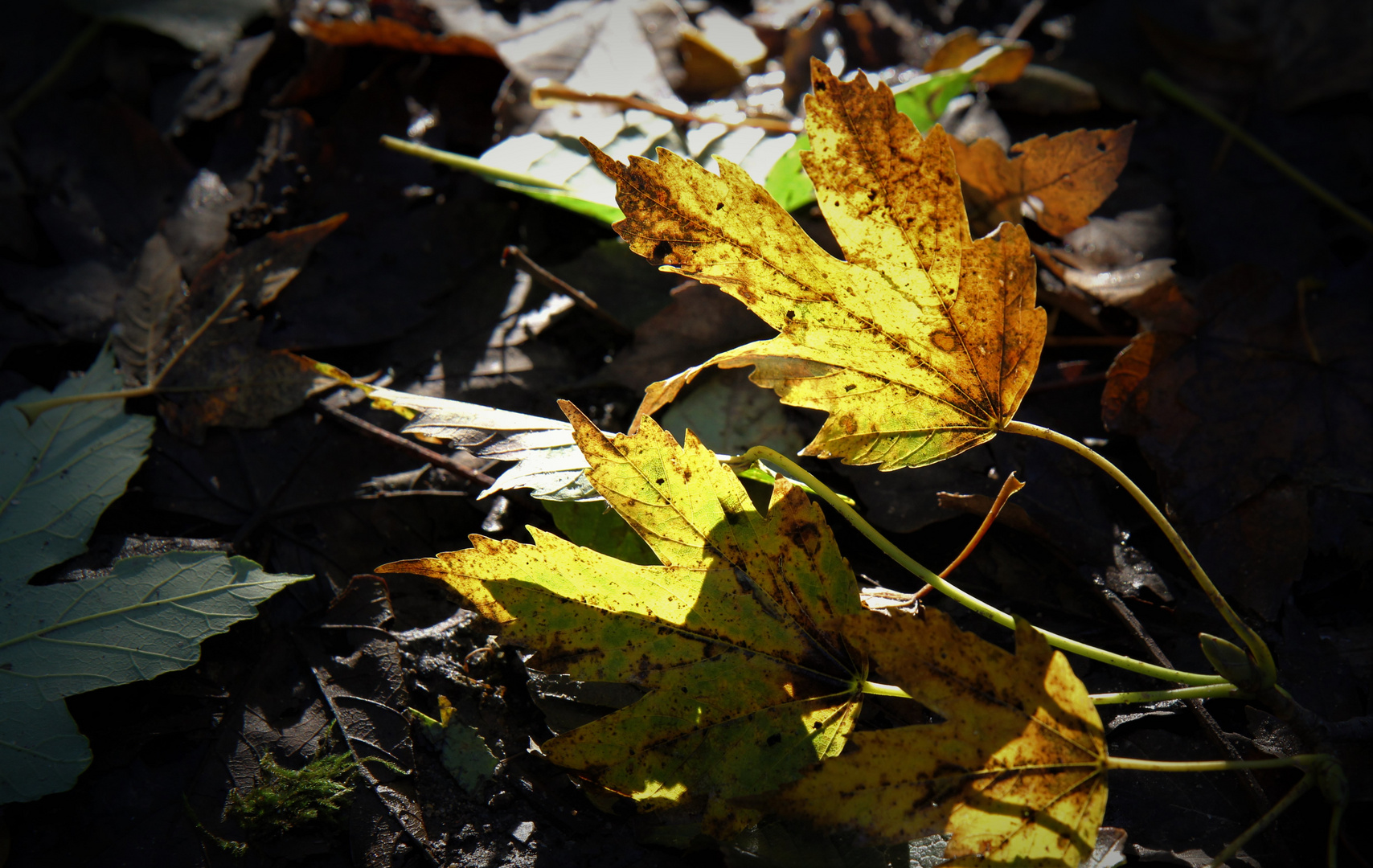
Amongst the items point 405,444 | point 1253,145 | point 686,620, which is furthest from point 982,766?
point 1253,145

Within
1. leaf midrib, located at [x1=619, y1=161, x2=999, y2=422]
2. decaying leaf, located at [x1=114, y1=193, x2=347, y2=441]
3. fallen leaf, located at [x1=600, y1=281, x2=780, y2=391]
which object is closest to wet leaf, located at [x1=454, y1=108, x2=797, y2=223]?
fallen leaf, located at [x1=600, y1=281, x2=780, y2=391]

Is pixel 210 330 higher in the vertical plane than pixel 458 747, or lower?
higher

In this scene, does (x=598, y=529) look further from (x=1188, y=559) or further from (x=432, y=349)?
(x=1188, y=559)

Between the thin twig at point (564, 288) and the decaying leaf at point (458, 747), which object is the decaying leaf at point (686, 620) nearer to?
the decaying leaf at point (458, 747)

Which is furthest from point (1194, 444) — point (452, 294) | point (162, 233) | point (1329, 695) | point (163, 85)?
point (163, 85)

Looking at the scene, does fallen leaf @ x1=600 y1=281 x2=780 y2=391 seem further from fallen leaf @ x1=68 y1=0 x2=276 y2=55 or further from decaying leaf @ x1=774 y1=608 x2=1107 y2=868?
fallen leaf @ x1=68 y1=0 x2=276 y2=55

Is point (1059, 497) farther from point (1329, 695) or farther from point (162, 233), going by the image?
point (162, 233)
